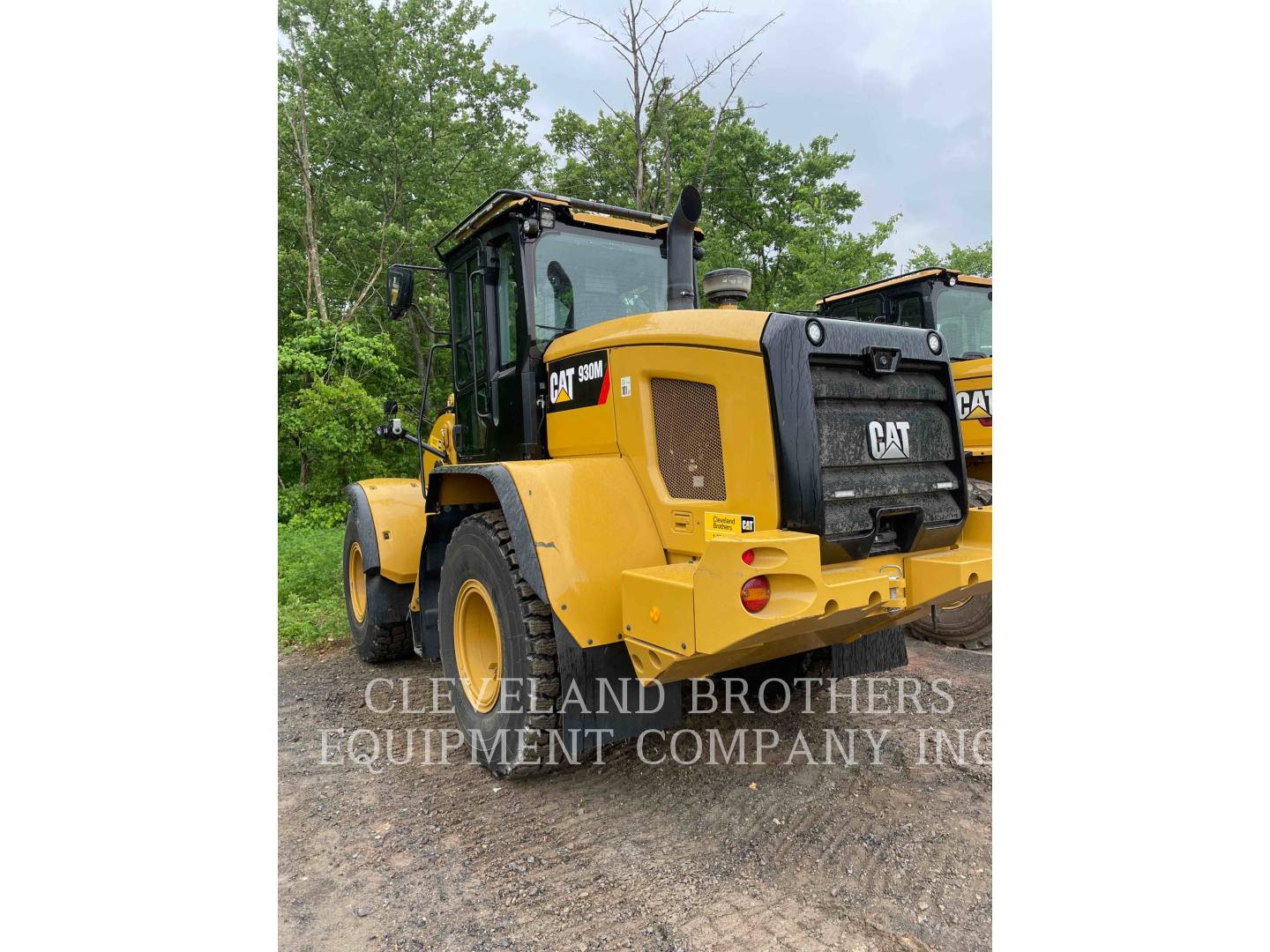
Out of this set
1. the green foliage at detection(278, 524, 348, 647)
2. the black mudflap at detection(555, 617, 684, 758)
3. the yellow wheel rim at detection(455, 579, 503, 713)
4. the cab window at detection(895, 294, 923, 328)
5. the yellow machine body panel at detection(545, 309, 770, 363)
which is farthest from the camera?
the cab window at detection(895, 294, 923, 328)

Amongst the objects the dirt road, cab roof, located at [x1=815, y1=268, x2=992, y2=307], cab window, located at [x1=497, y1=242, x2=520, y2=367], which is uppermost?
cab roof, located at [x1=815, y1=268, x2=992, y2=307]

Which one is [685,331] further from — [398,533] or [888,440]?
[398,533]

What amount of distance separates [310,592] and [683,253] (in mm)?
5664

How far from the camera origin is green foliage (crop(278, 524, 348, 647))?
6395 mm

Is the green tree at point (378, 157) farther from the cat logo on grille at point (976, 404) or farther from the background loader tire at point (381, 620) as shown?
the cat logo on grille at point (976, 404)

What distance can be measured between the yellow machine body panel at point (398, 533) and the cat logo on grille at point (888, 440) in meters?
3.29

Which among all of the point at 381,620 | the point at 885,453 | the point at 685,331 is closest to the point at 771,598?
the point at 885,453

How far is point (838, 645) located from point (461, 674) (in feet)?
6.37

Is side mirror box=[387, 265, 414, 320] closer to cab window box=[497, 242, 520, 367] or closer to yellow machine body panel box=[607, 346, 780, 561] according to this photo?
cab window box=[497, 242, 520, 367]

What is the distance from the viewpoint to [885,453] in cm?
312

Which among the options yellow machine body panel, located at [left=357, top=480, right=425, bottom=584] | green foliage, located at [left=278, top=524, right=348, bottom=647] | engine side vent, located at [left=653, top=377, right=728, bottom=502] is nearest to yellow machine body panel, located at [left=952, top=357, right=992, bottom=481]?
engine side vent, located at [left=653, top=377, right=728, bottom=502]

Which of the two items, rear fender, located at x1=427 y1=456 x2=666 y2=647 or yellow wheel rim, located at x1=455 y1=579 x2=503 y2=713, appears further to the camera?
yellow wheel rim, located at x1=455 y1=579 x2=503 y2=713

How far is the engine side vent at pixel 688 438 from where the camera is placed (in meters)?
3.13

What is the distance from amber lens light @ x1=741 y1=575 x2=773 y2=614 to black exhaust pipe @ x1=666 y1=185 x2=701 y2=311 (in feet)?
5.32
